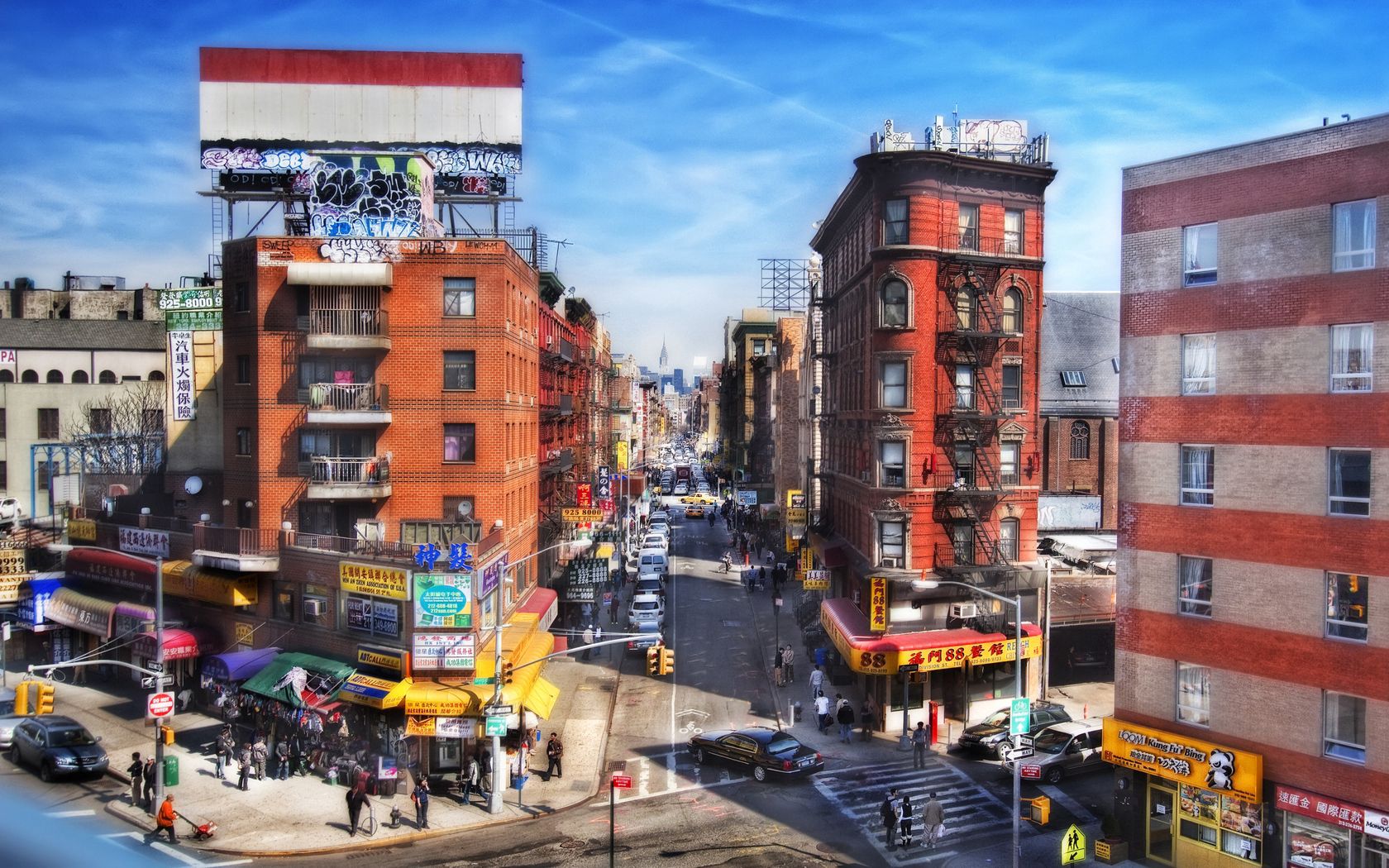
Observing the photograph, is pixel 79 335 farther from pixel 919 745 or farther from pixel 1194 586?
pixel 1194 586

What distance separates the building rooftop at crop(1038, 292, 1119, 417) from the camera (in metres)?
53.1

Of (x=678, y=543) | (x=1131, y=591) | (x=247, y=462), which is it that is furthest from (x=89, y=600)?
(x=678, y=543)

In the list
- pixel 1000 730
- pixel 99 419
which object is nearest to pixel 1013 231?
pixel 1000 730

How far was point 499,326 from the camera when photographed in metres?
Result: 38.5

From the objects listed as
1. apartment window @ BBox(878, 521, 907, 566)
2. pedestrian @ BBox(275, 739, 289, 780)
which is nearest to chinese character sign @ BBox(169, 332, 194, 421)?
pedestrian @ BBox(275, 739, 289, 780)

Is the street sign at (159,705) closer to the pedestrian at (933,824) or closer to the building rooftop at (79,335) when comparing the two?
the pedestrian at (933,824)

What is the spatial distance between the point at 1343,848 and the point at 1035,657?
1856 cm

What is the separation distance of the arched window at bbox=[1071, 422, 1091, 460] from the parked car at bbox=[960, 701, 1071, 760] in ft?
64.6

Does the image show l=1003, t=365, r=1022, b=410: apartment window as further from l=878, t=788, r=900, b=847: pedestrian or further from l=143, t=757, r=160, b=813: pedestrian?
l=143, t=757, r=160, b=813: pedestrian

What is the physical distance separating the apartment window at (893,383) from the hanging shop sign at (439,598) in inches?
728

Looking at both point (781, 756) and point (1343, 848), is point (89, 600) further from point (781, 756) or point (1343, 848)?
point (1343, 848)

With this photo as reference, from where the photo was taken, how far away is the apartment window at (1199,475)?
2581cm

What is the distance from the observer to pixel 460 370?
127ft

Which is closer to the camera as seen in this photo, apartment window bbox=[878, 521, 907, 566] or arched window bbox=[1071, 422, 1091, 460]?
apartment window bbox=[878, 521, 907, 566]
